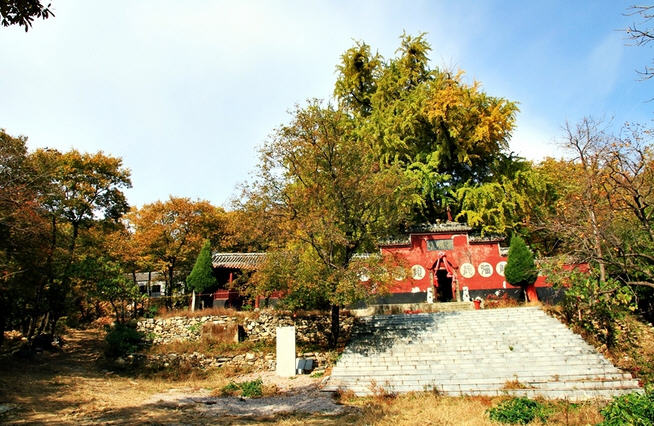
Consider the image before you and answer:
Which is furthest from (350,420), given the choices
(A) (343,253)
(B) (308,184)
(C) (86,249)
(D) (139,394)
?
(C) (86,249)

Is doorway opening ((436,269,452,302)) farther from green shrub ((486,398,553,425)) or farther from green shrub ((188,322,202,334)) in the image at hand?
green shrub ((486,398,553,425))

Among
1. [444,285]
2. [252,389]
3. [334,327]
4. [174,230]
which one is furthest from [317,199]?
[174,230]

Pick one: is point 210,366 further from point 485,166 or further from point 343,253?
point 485,166

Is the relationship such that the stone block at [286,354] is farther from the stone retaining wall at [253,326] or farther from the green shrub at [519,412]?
the green shrub at [519,412]

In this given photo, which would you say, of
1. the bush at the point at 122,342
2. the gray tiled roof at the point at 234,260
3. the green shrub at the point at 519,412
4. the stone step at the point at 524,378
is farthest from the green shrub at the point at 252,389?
the gray tiled roof at the point at 234,260

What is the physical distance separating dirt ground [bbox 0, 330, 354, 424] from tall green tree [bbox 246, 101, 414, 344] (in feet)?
12.1

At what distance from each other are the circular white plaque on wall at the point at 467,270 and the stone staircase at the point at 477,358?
5.06 m

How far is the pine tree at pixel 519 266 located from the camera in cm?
1950

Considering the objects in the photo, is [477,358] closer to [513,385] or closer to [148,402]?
[513,385]

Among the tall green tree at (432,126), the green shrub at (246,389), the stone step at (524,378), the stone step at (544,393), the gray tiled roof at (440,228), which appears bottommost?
the green shrub at (246,389)

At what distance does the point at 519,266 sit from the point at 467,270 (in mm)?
2825

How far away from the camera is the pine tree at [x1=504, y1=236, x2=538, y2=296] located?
19.5 meters

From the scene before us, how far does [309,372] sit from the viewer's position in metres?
13.9

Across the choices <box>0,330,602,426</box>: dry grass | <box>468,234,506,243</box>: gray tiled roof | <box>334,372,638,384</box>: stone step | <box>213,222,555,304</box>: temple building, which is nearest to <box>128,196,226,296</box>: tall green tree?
<box>213,222,555,304</box>: temple building
